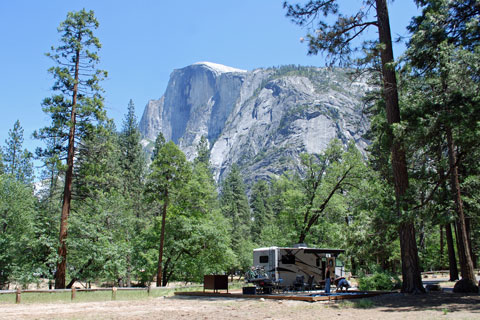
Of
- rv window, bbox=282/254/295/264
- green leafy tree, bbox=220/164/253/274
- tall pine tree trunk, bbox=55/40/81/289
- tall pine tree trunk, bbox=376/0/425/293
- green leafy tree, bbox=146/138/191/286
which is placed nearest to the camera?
tall pine tree trunk, bbox=376/0/425/293

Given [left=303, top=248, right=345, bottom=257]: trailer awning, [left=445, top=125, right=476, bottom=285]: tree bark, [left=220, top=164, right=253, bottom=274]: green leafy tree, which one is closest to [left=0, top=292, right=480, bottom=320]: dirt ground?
[left=445, top=125, right=476, bottom=285]: tree bark

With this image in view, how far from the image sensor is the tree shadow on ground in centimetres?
984

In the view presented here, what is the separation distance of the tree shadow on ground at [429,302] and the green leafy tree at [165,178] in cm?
1477

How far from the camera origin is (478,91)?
11.1 m

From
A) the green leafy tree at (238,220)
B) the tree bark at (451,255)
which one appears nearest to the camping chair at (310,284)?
the tree bark at (451,255)

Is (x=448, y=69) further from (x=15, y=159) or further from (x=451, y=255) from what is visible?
(x=15, y=159)

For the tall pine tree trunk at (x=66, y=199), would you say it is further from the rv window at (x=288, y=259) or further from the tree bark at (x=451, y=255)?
the tree bark at (x=451, y=255)

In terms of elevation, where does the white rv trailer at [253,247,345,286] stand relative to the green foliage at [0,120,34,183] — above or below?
below

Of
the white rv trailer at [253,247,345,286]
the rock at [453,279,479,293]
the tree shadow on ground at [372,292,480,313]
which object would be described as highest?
the white rv trailer at [253,247,345,286]

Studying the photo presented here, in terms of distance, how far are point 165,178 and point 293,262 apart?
31.4 feet

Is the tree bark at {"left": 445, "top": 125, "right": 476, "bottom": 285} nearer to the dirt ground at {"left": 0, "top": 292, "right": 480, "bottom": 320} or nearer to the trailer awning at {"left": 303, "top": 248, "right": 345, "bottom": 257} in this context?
the dirt ground at {"left": 0, "top": 292, "right": 480, "bottom": 320}

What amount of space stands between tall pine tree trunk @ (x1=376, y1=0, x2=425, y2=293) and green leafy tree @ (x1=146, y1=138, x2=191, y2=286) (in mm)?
14288

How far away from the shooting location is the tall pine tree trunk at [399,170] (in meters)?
12.8

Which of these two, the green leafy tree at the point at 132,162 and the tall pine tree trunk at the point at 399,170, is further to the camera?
the green leafy tree at the point at 132,162
